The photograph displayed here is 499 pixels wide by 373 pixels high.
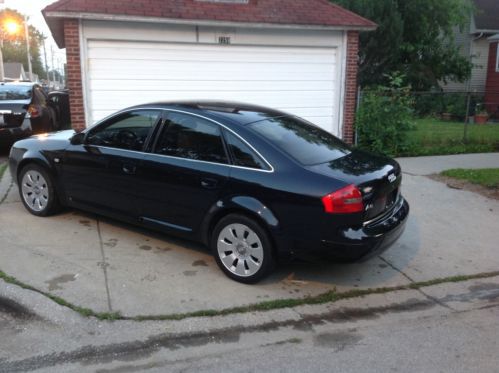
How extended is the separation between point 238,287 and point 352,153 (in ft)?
5.84

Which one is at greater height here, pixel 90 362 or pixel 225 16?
pixel 225 16

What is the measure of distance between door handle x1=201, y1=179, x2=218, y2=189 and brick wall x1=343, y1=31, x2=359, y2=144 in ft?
22.8

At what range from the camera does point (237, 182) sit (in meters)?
4.38

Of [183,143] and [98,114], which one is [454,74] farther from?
[183,143]

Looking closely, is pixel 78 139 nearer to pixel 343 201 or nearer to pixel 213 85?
pixel 343 201

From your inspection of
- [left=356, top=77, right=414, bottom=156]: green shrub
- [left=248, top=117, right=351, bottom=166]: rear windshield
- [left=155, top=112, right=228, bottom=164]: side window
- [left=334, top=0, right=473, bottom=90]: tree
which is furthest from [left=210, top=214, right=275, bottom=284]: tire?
[left=334, top=0, right=473, bottom=90]: tree

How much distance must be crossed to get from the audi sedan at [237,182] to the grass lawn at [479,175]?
3.98 metres

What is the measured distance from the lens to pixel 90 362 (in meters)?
3.34

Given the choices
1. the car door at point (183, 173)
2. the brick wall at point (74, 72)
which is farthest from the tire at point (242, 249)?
the brick wall at point (74, 72)

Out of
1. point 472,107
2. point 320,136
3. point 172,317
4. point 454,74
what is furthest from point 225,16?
point 454,74

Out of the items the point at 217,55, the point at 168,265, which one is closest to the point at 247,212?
the point at 168,265

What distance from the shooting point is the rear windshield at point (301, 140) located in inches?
177

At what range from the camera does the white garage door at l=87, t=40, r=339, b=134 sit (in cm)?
945

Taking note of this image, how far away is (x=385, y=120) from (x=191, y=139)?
6888 millimetres
